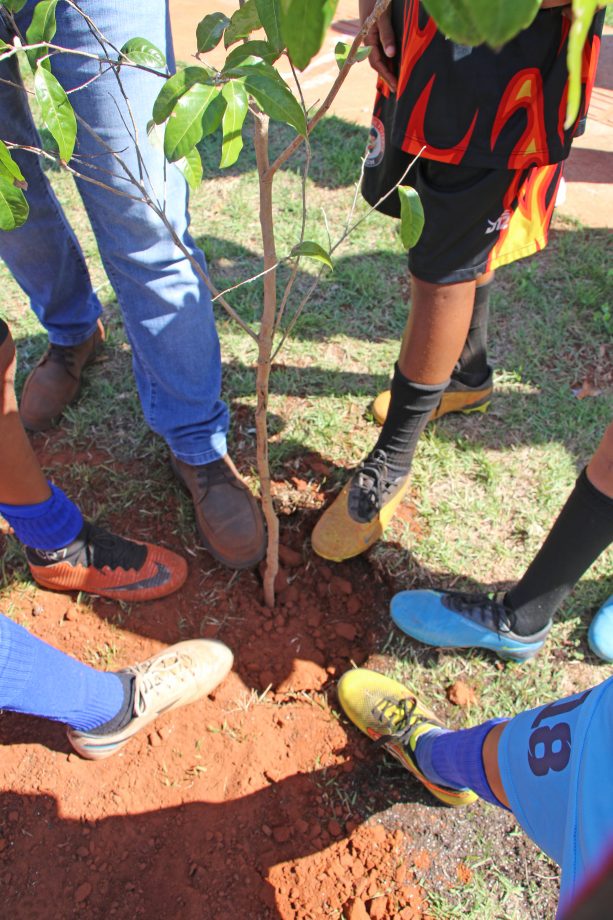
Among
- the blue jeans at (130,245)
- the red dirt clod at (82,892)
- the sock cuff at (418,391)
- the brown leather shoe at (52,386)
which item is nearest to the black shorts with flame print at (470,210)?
the sock cuff at (418,391)

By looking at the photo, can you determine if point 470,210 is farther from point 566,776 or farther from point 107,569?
point 107,569

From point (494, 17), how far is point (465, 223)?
1.13 m

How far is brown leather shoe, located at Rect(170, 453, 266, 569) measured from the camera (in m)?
1.88

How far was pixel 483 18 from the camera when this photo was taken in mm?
379

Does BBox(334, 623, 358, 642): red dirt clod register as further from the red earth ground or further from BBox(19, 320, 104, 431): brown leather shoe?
BBox(19, 320, 104, 431): brown leather shoe

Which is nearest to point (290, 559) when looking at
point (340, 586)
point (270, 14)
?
point (340, 586)

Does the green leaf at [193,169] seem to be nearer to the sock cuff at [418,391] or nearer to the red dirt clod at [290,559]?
the sock cuff at [418,391]

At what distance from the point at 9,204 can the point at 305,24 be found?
0.48m

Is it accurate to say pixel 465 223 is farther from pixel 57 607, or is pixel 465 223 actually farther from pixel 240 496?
pixel 57 607

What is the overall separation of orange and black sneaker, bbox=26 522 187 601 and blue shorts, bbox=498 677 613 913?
1.04 metres

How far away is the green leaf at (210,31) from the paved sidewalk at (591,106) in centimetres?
264

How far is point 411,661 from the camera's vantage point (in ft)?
5.82

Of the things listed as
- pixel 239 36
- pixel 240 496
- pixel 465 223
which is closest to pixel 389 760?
pixel 240 496

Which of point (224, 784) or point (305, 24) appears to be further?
point (224, 784)
